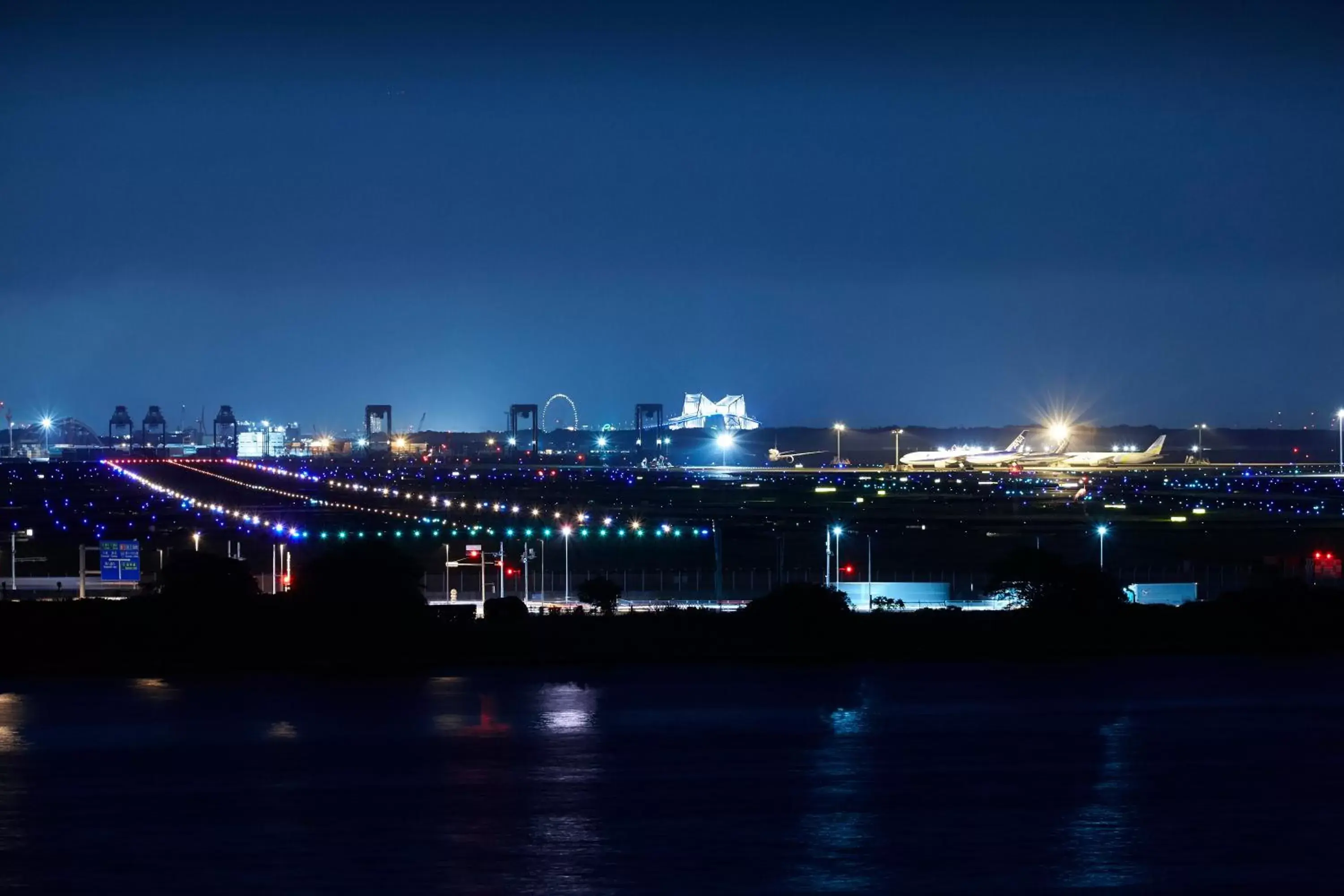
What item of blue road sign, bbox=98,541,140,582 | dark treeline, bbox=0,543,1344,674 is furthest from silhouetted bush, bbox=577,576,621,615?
blue road sign, bbox=98,541,140,582

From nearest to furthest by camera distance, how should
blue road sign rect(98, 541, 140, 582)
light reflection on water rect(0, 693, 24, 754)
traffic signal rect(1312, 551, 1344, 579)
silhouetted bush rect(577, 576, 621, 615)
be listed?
1. light reflection on water rect(0, 693, 24, 754)
2. silhouetted bush rect(577, 576, 621, 615)
3. blue road sign rect(98, 541, 140, 582)
4. traffic signal rect(1312, 551, 1344, 579)

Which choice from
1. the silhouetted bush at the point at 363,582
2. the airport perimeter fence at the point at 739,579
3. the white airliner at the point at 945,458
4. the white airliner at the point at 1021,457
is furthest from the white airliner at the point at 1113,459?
the silhouetted bush at the point at 363,582

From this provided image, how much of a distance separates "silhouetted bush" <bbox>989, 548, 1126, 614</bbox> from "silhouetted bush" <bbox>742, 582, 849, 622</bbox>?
4782 millimetres

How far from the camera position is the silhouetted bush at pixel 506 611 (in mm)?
31484


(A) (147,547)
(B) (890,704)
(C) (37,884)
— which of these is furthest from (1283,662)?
(A) (147,547)

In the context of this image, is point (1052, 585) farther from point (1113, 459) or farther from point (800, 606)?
point (1113, 459)

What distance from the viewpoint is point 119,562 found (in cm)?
3778

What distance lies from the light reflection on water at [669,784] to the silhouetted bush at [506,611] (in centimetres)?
486

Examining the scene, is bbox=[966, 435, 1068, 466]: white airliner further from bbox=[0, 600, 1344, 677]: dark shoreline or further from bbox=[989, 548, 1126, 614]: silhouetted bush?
bbox=[0, 600, 1344, 677]: dark shoreline

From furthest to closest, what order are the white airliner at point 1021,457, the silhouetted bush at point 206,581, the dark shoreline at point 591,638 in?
the white airliner at point 1021,457
the silhouetted bush at point 206,581
the dark shoreline at point 591,638

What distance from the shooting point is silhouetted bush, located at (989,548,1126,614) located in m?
32.5

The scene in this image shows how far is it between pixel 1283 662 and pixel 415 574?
17.7m

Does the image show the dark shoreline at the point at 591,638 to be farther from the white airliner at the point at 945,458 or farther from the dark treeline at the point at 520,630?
the white airliner at the point at 945,458

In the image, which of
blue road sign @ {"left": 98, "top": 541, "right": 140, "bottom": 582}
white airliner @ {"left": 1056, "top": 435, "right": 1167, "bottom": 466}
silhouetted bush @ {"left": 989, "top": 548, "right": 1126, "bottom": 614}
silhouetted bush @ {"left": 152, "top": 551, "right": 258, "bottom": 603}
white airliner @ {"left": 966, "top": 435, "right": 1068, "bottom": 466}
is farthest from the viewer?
white airliner @ {"left": 1056, "top": 435, "right": 1167, "bottom": 466}
